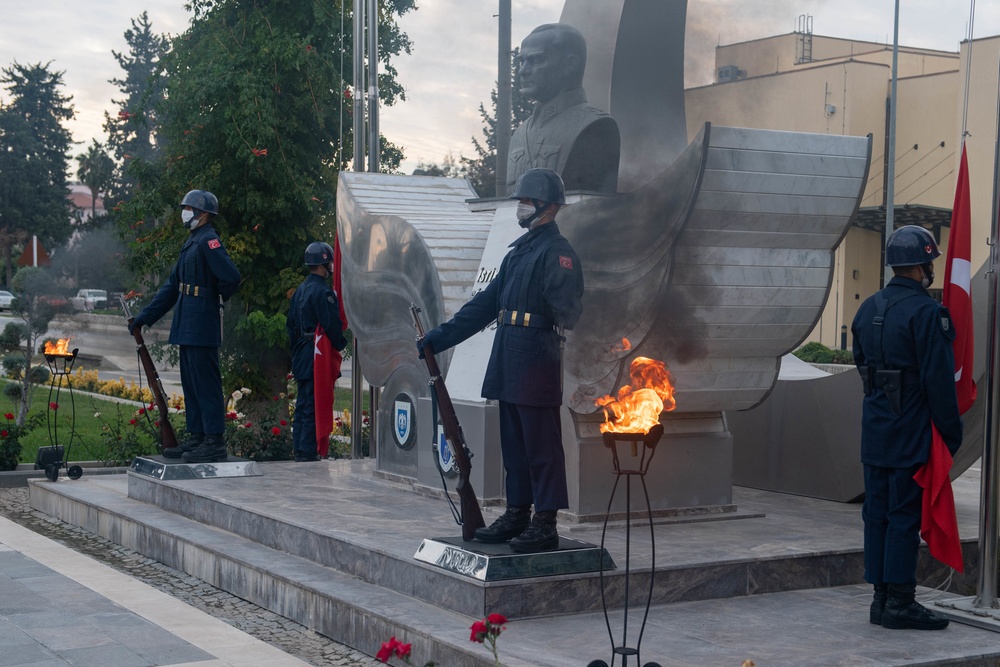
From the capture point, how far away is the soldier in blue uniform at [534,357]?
5.89 m

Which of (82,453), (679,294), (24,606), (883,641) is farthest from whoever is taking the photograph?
(82,453)

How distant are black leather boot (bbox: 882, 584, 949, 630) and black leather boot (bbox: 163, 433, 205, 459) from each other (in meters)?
5.88

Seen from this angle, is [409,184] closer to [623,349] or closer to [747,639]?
[623,349]

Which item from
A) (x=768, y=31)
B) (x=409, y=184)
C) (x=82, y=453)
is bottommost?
(x=82, y=453)

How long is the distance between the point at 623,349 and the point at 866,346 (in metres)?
1.74

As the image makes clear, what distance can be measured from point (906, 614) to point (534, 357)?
2085 mm

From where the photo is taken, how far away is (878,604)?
5.82 meters

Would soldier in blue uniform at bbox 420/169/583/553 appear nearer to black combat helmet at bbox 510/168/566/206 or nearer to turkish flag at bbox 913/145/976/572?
black combat helmet at bbox 510/168/566/206

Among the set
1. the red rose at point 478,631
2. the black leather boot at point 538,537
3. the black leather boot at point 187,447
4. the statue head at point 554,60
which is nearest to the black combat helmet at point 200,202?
the black leather boot at point 187,447

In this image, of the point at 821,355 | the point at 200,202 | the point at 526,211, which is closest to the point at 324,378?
the point at 200,202

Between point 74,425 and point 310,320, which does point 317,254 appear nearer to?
point 310,320

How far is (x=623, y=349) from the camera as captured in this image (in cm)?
726

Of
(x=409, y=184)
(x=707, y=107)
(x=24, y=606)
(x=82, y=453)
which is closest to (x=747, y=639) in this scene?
(x=707, y=107)

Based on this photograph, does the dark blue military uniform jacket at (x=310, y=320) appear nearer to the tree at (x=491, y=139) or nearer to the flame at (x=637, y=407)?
the tree at (x=491, y=139)
